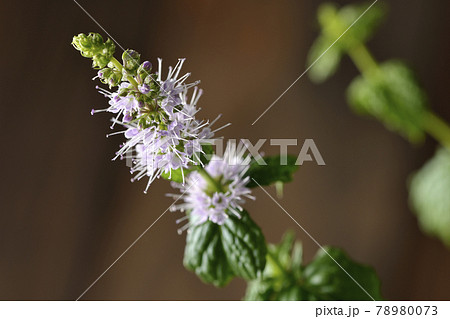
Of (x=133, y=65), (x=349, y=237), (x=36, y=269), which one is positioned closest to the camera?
(x=133, y=65)

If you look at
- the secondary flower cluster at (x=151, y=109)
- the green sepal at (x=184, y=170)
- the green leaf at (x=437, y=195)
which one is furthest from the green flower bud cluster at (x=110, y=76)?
the green leaf at (x=437, y=195)

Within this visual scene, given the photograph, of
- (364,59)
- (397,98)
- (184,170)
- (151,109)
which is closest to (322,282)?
(184,170)

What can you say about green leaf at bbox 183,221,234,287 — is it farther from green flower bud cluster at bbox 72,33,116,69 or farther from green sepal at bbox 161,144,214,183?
green flower bud cluster at bbox 72,33,116,69

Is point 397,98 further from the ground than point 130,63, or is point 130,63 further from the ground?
point 397,98

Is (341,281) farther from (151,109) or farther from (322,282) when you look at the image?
(151,109)

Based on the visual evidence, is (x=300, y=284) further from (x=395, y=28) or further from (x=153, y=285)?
(x=395, y=28)

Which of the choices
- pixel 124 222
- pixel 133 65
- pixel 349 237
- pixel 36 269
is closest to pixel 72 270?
pixel 36 269

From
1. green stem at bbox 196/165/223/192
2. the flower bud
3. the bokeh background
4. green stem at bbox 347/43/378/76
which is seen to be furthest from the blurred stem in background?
the flower bud

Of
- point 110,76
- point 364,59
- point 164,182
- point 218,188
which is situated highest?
point 364,59
